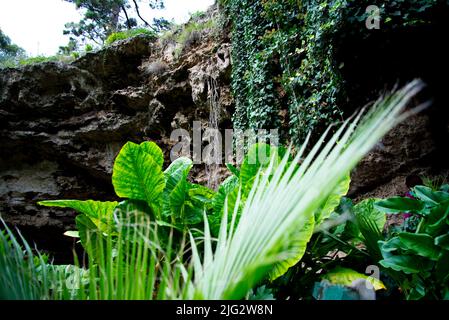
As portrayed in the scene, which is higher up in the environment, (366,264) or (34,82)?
(34,82)

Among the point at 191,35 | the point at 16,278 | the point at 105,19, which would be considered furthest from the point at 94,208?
the point at 105,19

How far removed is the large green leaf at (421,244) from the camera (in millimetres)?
1082

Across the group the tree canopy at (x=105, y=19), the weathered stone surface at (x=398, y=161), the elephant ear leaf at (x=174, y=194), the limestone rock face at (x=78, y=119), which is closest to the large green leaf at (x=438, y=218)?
the elephant ear leaf at (x=174, y=194)

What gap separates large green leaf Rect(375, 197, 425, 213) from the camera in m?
1.26

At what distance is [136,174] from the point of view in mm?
1421

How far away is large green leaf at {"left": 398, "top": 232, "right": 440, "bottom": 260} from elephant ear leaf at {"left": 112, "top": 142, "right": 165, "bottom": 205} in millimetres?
1045

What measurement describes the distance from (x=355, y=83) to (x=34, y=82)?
524 cm

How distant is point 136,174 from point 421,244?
1198 millimetres

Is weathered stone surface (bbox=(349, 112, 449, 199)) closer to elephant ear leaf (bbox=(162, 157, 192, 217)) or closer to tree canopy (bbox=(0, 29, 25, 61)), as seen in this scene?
elephant ear leaf (bbox=(162, 157, 192, 217))

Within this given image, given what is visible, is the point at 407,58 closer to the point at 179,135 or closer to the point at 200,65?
the point at 200,65

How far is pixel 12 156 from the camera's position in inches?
228

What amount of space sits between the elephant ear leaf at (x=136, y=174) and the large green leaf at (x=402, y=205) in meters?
1.02

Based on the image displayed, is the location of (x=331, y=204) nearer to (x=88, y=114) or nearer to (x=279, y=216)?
(x=279, y=216)
